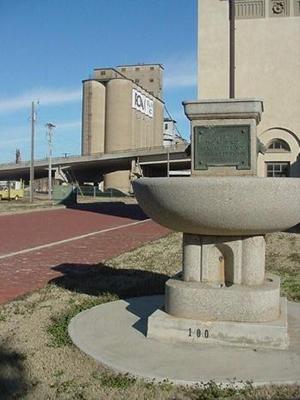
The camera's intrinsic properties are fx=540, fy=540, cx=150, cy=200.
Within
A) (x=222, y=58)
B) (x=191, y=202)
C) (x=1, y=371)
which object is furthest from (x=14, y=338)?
(x=222, y=58)

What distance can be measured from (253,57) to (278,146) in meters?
5.34

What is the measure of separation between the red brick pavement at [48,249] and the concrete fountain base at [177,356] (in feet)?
7.55

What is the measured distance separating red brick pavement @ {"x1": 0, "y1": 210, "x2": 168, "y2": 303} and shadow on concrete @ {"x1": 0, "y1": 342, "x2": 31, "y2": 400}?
2.39m

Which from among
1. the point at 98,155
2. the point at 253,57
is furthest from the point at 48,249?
the point at 98,155

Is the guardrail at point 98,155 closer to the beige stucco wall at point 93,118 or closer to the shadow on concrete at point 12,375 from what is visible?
the beige stucco wall at point 93,118

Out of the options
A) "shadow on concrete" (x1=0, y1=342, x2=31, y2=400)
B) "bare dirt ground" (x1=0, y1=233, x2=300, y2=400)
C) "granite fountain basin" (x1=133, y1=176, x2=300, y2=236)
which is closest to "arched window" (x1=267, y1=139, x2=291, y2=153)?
"bare dirt ground" (x1=0, y1=233, x2=300, y2=400)

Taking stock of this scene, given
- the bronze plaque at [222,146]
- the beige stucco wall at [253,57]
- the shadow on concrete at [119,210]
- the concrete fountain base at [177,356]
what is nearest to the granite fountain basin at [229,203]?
the bronze plaque at [222,146]

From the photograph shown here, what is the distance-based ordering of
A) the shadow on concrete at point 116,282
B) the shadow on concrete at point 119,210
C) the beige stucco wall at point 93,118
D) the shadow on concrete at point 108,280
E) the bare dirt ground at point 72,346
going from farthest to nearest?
the beige stucco wall at point 93,118 → the shadow on concrete at point 119,210 → the shadow on concrete at point 108,280 → the shadow on concrete at point 116,282 → the bare dirt ground at point 72,346

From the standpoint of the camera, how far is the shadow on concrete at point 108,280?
286 inches

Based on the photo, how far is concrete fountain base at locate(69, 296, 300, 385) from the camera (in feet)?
13.0

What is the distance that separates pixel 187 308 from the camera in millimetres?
4852

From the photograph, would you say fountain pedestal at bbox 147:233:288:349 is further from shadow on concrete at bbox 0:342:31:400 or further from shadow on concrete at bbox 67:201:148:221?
shadow on concrete at bbox 67:201:148:221

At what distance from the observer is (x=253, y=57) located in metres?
27.7

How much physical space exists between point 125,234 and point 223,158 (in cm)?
1130
